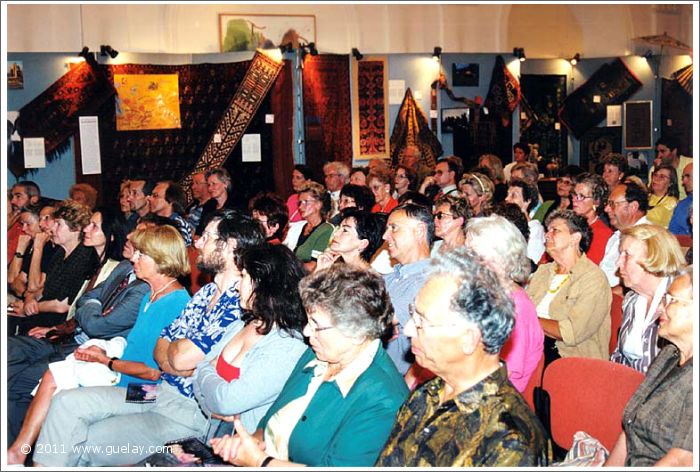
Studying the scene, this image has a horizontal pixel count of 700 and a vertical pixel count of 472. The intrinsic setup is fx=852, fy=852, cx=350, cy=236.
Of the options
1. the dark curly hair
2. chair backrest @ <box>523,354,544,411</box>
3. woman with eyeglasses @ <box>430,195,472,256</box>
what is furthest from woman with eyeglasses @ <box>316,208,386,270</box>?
chair backrest @ <box>523,354,544,411</box>

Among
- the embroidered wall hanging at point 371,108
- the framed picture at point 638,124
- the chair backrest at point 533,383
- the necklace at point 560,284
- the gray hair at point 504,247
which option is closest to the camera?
the chair backrest at point 533,383

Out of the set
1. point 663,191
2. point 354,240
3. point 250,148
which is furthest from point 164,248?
point 250,148

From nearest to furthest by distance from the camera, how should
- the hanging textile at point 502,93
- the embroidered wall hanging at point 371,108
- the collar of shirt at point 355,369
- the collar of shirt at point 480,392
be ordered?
the collar of shirt at point 480,392
the collar of shirt at point 355,369
the embroidered wall hanging at point 371,108
the hanging textile at point 502,93

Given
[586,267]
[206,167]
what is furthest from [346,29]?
[586,267]

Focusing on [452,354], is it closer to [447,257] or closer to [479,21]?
[447,257]

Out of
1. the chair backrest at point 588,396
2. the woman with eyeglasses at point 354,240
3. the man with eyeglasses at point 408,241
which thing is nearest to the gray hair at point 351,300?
the chair backrest at point 588,396

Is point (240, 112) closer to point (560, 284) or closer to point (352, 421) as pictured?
point (560, 284)

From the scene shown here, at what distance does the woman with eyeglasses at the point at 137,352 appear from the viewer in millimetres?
3729

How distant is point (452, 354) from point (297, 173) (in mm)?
7447

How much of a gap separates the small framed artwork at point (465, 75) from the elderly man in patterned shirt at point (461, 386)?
9.96 m

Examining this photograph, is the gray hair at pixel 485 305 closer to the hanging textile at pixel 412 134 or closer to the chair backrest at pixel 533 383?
the chair backrest at pixel 533 383

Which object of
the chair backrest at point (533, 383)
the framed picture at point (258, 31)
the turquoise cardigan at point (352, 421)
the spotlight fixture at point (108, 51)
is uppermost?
the framed picture at point (258, 31)

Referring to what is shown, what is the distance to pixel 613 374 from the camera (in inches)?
122

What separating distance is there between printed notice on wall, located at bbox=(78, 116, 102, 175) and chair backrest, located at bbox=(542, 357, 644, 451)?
320 inches
